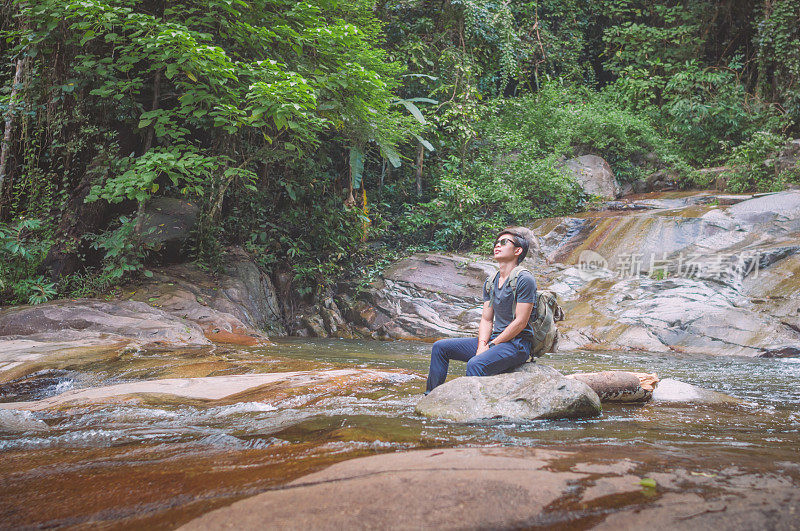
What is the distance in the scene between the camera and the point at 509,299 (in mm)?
3746

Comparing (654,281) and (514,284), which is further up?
(514,284)

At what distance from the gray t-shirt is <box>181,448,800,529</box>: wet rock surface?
191 cm

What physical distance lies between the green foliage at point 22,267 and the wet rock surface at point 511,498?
747cm

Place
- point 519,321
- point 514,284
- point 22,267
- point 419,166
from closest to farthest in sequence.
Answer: point 519,321
point 514,284
point 22,267
point 419,166

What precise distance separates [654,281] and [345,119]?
7264 mm

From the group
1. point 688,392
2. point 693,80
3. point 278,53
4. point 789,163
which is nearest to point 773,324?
point 688,392

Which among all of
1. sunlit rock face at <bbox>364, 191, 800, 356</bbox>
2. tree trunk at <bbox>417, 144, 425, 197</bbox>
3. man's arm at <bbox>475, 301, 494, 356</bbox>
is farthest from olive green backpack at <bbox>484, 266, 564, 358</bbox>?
tree trunk at <bbox>417, 144, 425, 197</bbox>

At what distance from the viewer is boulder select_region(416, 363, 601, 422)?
124 inches

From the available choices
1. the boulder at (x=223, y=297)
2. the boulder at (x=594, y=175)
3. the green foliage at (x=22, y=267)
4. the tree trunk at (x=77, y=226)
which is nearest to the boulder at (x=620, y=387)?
the boulder at (x=223, y=297)

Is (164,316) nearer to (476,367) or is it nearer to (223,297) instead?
(223,297)

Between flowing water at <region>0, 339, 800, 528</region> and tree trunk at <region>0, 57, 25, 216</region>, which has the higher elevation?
tree trunk at <region>0, 57, 25, 216</region>

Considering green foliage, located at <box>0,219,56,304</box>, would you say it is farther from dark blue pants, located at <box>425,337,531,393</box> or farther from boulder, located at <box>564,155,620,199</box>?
boulder, located at <box>564,155,620,199</box>

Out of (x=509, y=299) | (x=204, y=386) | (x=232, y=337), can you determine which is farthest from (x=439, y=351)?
(x=232, y=337)

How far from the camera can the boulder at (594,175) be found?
581 inches
